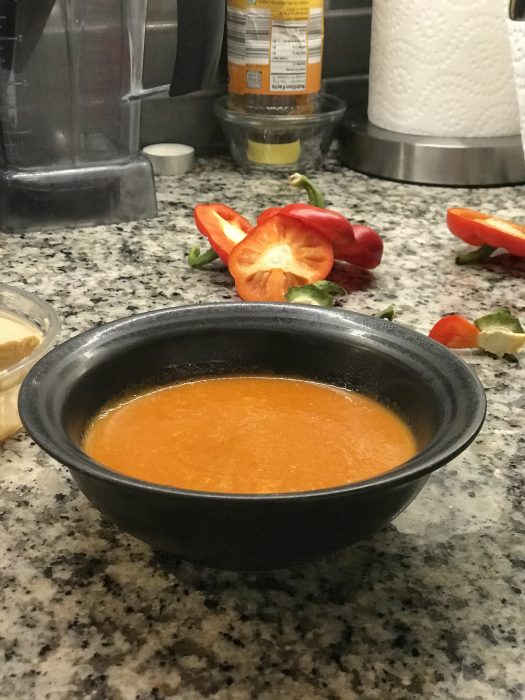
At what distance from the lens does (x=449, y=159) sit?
1393 mm

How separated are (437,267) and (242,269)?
9.3 inches

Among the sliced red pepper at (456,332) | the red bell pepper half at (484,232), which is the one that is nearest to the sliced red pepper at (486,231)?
the red bell pepper half at (484,232)

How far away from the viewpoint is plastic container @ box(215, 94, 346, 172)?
1.41 meters

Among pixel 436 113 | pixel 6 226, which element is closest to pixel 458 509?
pixel 6 226

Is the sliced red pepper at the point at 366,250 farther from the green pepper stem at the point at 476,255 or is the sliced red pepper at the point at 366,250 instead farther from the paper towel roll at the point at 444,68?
the paper towel roll at the point at 444,68

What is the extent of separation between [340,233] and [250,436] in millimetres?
491

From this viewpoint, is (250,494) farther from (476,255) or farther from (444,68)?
(444,68)

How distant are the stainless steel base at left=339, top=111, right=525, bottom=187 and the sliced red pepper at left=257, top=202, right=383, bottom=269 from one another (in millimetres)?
377

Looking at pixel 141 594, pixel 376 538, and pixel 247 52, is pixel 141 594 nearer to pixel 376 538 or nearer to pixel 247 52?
pixel 376 538

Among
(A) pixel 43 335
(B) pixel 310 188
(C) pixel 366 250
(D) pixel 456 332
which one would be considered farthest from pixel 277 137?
(A) pixel 43 335

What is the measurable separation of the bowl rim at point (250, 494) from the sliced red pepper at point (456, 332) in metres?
0.25

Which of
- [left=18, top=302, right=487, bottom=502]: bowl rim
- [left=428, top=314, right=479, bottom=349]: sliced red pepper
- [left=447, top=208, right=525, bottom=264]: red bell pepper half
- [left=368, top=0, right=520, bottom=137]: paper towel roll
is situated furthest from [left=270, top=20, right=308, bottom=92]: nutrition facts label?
[left=18, top=302, right=487, bottom=502]: bowl rim

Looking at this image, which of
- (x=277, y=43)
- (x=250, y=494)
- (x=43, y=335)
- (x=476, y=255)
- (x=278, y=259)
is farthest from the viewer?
(x=277, y=43)

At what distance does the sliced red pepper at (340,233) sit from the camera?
3.39ft
